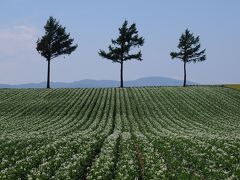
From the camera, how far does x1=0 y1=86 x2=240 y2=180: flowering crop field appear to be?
762 inches

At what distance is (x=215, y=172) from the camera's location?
59.3ft

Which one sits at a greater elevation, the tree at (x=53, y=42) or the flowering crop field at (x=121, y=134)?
the tree at (x=53, y=42)

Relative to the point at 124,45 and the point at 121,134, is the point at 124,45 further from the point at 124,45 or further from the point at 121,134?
the point at 121,134

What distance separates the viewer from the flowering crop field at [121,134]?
19.4 meters

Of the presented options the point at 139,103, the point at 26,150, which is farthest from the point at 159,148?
the point at 139,103

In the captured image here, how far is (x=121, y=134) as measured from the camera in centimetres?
3816

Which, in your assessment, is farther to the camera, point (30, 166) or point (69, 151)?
point (69, 151)

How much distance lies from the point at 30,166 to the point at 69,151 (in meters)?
5.09

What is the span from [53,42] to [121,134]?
6125 centimetres

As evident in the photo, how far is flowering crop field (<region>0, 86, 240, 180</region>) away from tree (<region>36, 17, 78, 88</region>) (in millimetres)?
13538

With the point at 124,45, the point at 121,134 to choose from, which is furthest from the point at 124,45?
the point at 121,134

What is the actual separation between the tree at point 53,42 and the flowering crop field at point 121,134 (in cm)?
1354

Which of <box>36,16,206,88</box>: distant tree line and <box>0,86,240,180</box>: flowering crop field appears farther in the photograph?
<box>36,16,206,88</box>: distant tree line

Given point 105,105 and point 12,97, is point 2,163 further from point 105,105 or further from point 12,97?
point 12,97
